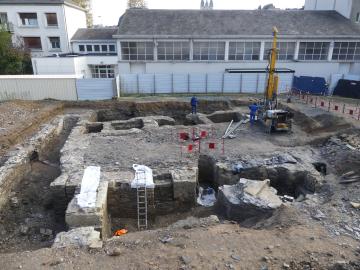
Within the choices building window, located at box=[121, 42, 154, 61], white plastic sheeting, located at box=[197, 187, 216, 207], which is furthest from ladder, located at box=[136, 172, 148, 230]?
building window, located at box=[121, 42, 154, 61]

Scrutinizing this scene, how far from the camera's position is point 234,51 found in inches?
1025

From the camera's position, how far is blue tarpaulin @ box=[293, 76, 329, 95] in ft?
78.1

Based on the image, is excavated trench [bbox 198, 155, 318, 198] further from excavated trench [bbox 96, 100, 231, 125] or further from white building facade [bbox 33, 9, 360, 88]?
white building facade [bbox 33, 9, 360, 88]

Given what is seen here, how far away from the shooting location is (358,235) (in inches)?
272

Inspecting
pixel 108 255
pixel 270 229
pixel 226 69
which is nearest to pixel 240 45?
pixel 226 69

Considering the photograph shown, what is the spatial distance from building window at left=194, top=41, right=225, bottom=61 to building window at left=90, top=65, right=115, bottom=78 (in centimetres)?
798

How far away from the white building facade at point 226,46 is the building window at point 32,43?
8.82 meters

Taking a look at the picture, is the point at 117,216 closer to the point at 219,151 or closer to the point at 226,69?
the point at 219,151

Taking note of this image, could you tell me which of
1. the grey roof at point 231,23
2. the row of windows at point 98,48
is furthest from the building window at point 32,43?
→ the grey roof at point 231,23

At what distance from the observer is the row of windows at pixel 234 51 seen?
25641 millimetres

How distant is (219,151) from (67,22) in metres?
26.1

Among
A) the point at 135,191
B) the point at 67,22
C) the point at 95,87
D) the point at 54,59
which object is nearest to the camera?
the point at 135,191

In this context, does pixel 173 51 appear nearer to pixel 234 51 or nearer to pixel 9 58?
pixel 234 51

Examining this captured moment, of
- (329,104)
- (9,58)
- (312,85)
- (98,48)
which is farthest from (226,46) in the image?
(9,58)
